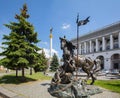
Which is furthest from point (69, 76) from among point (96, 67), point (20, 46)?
point (20, 46)

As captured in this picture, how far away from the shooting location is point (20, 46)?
1545 centimetres

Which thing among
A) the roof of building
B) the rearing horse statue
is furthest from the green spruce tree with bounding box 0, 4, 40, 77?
the roof of building

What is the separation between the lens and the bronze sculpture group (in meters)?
8.78

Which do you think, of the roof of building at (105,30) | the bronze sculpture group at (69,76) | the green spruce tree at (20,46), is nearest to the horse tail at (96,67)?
the bronze sculpture group at (69,76)

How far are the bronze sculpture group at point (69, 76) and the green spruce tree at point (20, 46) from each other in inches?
209

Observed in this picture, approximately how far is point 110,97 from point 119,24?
4649 centimetres

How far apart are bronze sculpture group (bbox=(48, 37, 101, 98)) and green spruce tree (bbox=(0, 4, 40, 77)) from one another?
5.31 meters

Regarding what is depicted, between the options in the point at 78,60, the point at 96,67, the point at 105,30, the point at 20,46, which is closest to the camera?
the point at 78,60

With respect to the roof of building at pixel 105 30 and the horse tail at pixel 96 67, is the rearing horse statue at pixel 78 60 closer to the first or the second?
the horse tail at pixel 96 67

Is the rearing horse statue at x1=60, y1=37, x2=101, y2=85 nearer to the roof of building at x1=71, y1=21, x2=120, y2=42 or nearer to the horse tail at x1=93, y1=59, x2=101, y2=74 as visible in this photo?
the horse tail at x1=93, y1=59, x2=101, y2=74

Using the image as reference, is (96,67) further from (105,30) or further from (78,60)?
(105,30)

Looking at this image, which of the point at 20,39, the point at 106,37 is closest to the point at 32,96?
the point at 20,39

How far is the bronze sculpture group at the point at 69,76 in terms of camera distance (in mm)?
8781

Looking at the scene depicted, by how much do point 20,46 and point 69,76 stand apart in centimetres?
726
